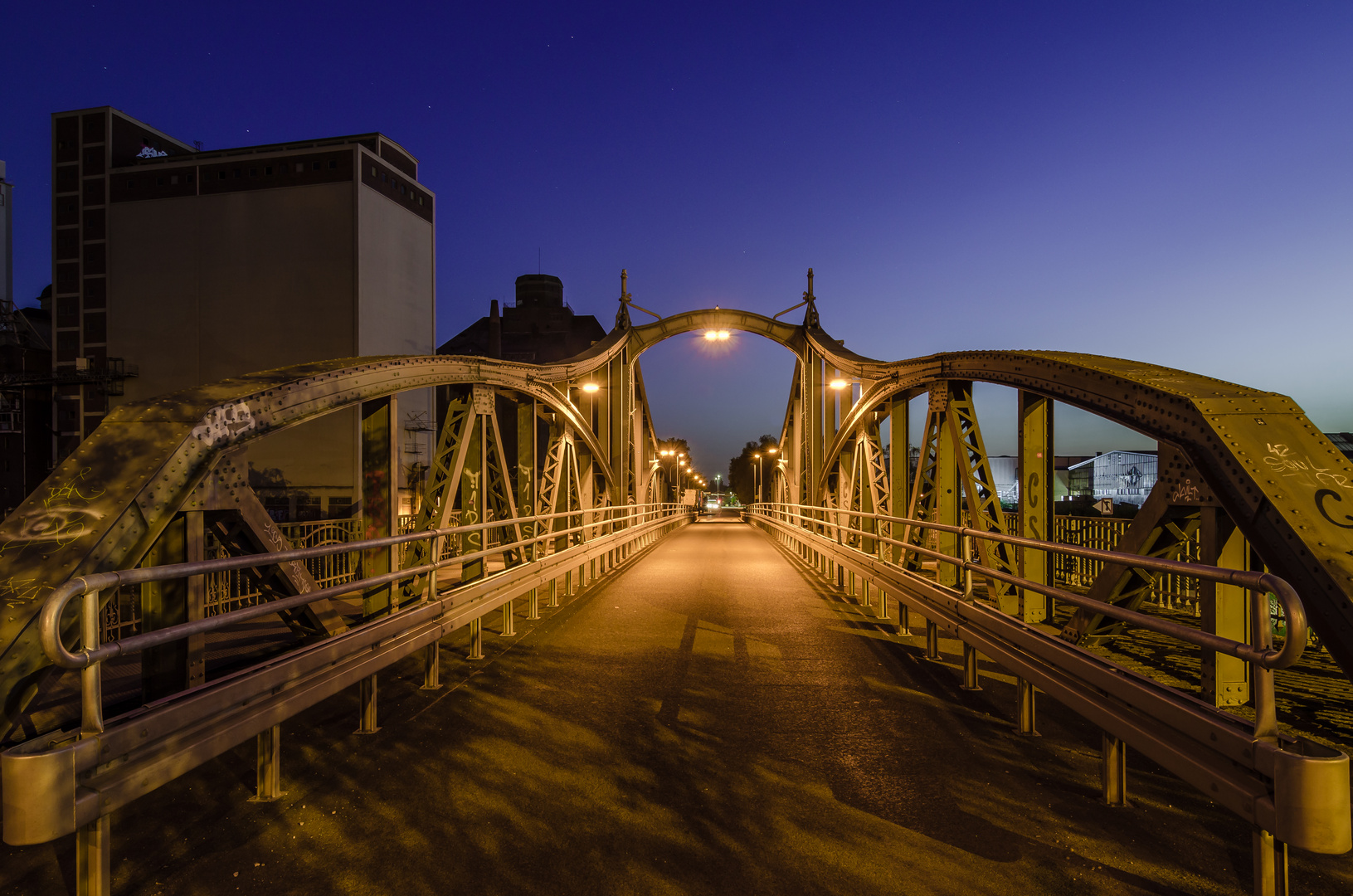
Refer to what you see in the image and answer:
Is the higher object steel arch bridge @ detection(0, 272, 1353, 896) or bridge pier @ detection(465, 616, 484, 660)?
steel arch bridge @ detection(0, 272, 1353, 896)

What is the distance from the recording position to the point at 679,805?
3723 mm

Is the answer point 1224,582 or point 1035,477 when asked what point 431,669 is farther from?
point 1035,477

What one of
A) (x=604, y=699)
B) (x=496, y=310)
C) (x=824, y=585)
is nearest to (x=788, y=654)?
(x=604, y=699)

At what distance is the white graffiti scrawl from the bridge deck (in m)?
1.98

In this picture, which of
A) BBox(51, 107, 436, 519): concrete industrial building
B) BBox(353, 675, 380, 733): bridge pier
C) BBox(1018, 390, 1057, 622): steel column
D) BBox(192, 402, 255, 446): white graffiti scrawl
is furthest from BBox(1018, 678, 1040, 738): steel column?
BBox(51, 107, 436, 519): concrete industrial building

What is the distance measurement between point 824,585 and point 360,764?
31.4 ft

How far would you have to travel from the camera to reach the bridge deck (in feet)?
10.0

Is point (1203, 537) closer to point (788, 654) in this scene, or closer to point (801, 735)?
point (801, 735)

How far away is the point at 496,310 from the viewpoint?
6575cm

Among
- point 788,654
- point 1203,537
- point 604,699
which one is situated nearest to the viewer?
point 1203,537

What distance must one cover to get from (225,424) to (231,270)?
2074 inches

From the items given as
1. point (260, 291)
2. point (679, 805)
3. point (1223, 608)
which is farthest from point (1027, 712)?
point (260, 291)

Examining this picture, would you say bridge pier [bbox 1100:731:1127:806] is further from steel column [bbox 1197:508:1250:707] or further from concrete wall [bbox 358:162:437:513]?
concrete wall [bbox 358:162:437:513]

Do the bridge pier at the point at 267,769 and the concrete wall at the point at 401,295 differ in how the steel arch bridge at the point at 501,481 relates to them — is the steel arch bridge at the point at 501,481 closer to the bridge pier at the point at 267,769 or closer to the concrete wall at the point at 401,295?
the bridge pier at the point at 267,769
